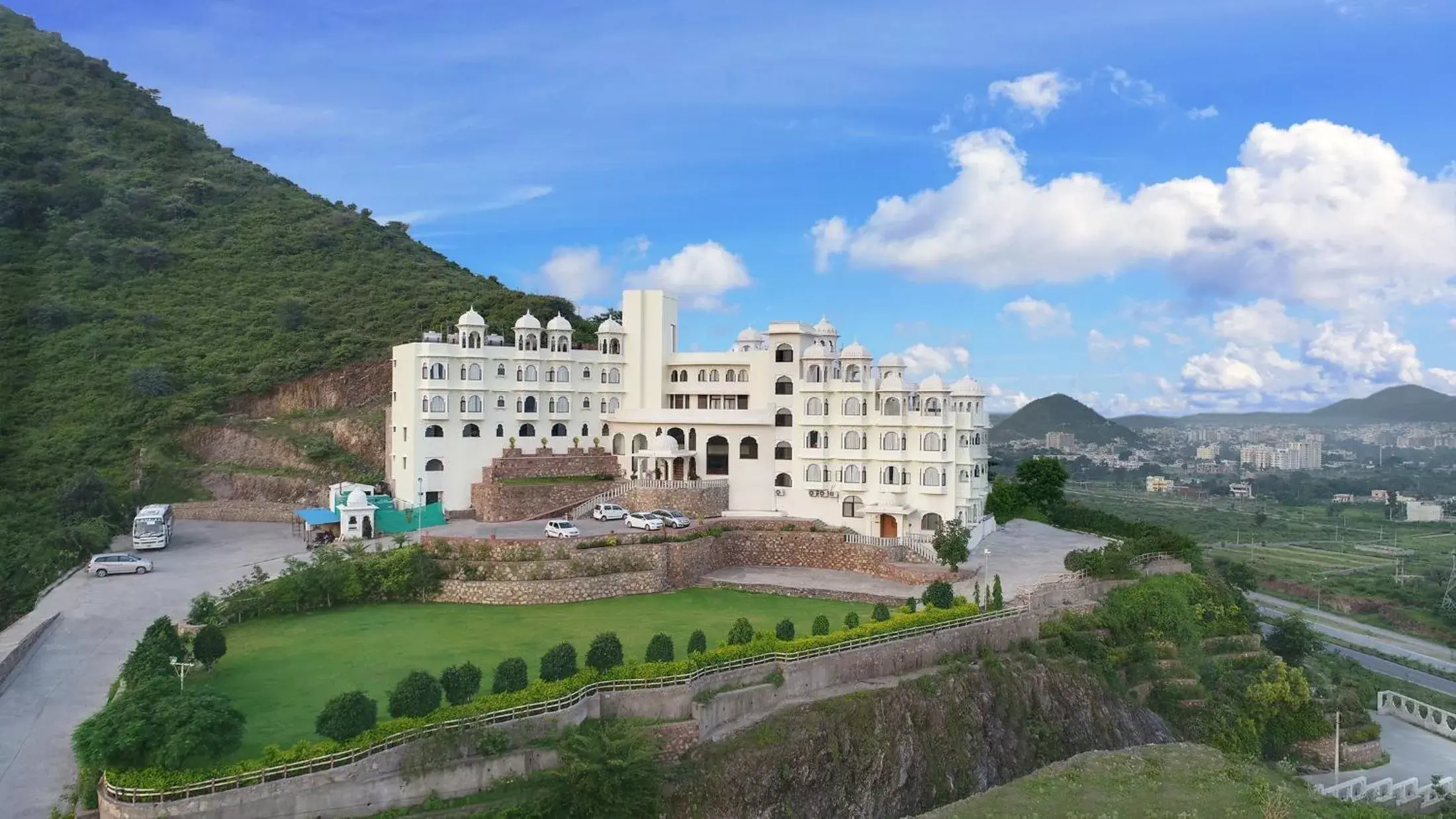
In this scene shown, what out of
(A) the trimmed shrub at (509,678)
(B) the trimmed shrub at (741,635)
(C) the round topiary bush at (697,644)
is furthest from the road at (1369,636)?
(A) the trimmed shrub at (509,678)

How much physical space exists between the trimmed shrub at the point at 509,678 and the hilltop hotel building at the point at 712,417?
21.1 m

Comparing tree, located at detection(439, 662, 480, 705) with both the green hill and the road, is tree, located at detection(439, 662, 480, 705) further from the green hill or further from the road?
the green hill

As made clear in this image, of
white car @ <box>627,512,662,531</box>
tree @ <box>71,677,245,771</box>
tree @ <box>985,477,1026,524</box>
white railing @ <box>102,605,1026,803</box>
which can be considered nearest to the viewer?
white railing @ <box>102,605,1026,803</box>

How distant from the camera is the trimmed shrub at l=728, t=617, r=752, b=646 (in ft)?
81.9

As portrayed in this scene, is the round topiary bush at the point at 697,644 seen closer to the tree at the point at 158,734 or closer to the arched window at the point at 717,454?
the tree at the point at 158,734

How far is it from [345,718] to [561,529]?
16717 mm

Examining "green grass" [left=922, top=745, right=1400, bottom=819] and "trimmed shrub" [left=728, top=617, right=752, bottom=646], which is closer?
"green grass" [left=922, top=745, right=1400, bottom=819]

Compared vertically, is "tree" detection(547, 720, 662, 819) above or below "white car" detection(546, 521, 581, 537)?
below

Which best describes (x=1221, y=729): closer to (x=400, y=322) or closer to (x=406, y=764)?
(x=406, y=764)

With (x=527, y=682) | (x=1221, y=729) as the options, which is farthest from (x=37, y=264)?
(x=1221, y=729)

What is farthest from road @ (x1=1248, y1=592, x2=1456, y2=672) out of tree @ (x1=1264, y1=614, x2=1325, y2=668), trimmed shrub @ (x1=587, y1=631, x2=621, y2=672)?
trimmed shrub @ (x1=587, y1=631, x2=621, y2=672)

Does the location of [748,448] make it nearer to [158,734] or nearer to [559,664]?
[559,664]

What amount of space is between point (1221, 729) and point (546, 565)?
23867 mm

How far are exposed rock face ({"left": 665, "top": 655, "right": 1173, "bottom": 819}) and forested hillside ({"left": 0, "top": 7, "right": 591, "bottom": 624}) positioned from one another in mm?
24358
